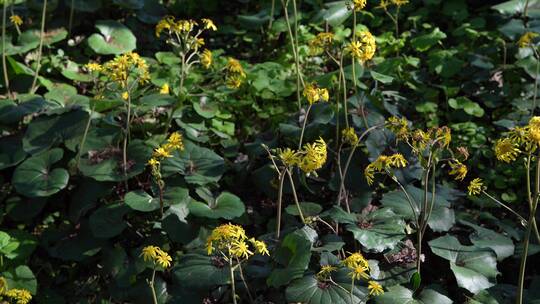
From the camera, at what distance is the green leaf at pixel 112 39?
16.0 ft

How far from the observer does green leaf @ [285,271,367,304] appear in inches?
116

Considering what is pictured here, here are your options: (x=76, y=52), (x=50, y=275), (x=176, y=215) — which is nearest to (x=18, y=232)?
(x=50, y=275)

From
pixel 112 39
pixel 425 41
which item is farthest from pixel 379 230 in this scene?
pixel 112 39

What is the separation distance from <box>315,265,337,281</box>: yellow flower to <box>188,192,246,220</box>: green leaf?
22.3 inches

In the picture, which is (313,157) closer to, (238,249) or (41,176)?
(238,249)

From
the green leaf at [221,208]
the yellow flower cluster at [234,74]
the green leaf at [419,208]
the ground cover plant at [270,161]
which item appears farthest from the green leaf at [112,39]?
the green leaf at [419,208]

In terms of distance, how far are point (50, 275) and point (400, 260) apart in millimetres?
1868

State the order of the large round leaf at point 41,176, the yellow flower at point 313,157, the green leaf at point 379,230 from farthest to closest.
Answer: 1. the large round leaf at point 41,176
2. the green leaf at point 379,230
3. the yellow flower at point 313,157

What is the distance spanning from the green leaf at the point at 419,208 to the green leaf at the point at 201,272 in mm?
877

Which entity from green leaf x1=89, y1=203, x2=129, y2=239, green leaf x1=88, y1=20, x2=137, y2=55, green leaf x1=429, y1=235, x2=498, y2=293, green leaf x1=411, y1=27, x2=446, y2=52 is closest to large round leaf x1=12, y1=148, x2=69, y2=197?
green leaf x1=89, y1=203, x2=129, y2=239

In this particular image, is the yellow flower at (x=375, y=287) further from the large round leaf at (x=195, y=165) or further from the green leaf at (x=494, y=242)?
the large round leaf at (x=195, y=165)

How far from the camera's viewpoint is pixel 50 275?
3.88 meters

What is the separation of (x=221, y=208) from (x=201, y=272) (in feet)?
1.54

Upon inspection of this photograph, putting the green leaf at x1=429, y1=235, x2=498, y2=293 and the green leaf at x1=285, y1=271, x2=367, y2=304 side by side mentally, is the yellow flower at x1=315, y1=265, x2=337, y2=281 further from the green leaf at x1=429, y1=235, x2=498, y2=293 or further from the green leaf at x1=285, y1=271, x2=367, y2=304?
the green leaf at x1=429, y1=235, x2=498, y2=293
